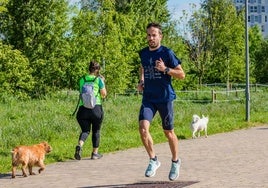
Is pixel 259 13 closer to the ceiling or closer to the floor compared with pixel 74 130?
closer to the ceiling

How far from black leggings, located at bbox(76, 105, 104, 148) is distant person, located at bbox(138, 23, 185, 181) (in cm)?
313

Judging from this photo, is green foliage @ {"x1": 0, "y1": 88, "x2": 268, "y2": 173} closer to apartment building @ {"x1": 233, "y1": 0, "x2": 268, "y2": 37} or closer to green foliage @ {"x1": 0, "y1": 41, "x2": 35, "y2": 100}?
green foliage @ {"x1": 0, "y1": 41, "x2": 35, "y2": 100}

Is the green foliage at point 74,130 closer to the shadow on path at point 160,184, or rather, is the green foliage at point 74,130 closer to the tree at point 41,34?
the shadow on path at point 160,184

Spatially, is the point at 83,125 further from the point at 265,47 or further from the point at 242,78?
the point at 265,47

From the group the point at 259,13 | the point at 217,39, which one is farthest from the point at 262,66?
the point at 259,13

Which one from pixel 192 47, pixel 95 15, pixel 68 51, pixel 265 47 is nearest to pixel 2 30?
pixel 68 51

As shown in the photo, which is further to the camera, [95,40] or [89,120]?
[95,40]

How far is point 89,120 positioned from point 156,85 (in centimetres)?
359

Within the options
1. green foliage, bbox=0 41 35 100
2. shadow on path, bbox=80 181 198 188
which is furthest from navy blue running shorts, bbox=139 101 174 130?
green foliage, bbox=0 41 35 100

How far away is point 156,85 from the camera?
28.0 feet

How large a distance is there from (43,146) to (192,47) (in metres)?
42.9

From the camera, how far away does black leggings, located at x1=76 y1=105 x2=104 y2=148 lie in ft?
38.5

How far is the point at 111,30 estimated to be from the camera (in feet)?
106

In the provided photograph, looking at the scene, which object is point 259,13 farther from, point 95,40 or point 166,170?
point 166,170
